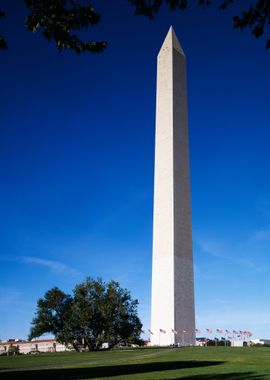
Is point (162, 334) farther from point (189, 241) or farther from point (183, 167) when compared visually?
point (183, 167)

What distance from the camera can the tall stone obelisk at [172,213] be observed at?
51750mm

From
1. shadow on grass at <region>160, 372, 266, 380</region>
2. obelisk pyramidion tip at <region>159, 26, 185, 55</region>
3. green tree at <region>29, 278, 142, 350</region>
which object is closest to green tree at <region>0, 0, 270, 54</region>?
shadow on grass at <region>160, 372, 266, 380</region>

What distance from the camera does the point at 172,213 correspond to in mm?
54406

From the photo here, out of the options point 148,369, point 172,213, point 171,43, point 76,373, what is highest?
point 171,43

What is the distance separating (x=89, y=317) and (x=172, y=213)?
1662cm

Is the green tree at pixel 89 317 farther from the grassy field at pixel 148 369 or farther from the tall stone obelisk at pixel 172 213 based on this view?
the grassy field at pixel 148 369

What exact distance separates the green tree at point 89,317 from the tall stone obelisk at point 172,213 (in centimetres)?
676

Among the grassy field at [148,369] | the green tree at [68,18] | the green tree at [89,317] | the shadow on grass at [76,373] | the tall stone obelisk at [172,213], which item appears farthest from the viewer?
the tall stone obelisk at [172,213]

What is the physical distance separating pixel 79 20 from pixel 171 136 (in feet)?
163

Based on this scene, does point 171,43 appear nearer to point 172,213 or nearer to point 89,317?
point 172,213

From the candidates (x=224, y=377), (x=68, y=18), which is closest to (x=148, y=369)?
(x=224, y=377)

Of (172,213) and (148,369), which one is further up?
(172,213)

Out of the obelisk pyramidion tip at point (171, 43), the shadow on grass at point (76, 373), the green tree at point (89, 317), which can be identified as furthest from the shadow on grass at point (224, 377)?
the obelisk pyramidion tip at point (171, 43)

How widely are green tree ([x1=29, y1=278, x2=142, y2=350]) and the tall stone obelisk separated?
6764 mm
